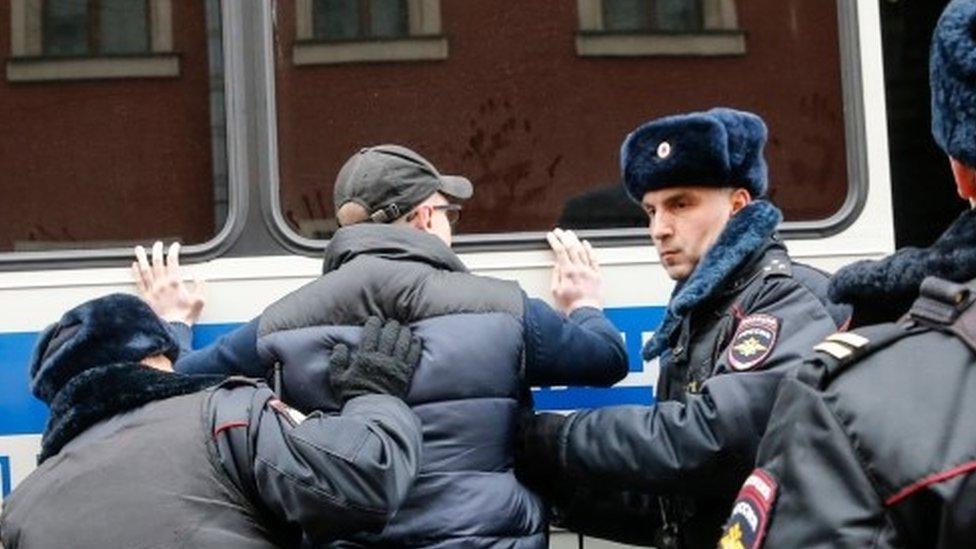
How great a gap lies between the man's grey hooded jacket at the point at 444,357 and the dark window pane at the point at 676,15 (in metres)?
0.88

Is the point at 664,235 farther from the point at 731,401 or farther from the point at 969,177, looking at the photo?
the point at 969,177

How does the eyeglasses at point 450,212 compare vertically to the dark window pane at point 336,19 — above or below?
below

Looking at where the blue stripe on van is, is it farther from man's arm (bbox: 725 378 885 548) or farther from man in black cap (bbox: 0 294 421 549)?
man's arm (bbox: 725 378 885 548)

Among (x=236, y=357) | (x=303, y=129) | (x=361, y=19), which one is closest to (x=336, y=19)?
(x=361, y=19)

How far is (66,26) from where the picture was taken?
3564 millimetres

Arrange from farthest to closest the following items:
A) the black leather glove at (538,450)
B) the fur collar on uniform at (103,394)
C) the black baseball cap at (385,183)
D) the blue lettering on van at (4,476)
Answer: the blue lettering on van at (4,476) < the black baseball cap at (385,183) < the black leather glove at (538,450) < the fur collar on uniform at (103,394)

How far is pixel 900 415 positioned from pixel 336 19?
230 centimetres

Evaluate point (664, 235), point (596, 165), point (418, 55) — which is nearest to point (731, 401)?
point (664, 235)

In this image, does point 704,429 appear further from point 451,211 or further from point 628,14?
point 628,14

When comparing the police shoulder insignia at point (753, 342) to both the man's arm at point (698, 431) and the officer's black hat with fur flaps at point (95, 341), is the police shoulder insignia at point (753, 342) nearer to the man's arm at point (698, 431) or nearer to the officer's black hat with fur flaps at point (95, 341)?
the man's arm at point (698, 431)

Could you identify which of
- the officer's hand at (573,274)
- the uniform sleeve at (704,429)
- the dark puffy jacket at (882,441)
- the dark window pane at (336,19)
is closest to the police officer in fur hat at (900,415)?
the dark puffy jacket at (882,441)

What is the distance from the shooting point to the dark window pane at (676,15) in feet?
12.0

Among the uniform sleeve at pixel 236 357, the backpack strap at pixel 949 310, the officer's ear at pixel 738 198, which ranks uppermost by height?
the officer's ear at pixel 738 198

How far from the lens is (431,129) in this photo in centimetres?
365
